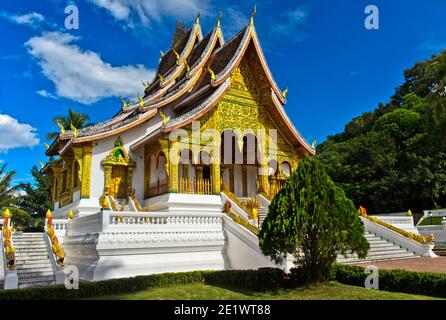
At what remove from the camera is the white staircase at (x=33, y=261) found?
9.84 metres

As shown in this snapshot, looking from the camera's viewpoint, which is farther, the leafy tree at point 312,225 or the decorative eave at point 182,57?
the decorative eave at point 182,57

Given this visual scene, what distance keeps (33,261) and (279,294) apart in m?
7.51

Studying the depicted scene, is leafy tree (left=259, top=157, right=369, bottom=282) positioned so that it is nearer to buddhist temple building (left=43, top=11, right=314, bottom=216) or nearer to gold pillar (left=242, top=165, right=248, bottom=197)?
buddhist temple building (left=43, top=11, right=314, bottom=216)

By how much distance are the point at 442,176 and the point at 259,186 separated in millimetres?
16677

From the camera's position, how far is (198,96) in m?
15.5

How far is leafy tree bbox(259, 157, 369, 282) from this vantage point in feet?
22.6

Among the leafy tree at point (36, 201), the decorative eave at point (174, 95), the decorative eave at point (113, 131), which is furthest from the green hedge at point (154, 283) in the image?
the leafy tree at point (36, 201)

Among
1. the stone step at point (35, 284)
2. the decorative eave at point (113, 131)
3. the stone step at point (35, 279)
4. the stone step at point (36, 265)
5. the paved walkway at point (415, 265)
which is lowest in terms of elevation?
the stone step at point (35, 284)

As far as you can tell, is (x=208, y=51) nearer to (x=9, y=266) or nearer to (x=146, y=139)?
(x=146, y=139)

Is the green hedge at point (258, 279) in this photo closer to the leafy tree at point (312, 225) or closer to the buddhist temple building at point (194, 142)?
the leafy tree at point (312, 225)

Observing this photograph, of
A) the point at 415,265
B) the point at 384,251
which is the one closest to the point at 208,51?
the point at 384,251

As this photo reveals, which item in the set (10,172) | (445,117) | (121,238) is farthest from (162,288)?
→ (10,172)

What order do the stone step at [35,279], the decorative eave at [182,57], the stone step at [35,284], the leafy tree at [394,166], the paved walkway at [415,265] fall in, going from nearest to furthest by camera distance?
1. the paved walkway at [415,265]
2. the stone step at [35,284]
3. the stone step at [35,279]
4. the decorative eave at [182,57]
5. the leafy tree at [394,166]

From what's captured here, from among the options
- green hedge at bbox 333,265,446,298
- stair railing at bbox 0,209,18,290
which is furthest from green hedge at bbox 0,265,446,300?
stair railing at bbox 0,209,18,290
